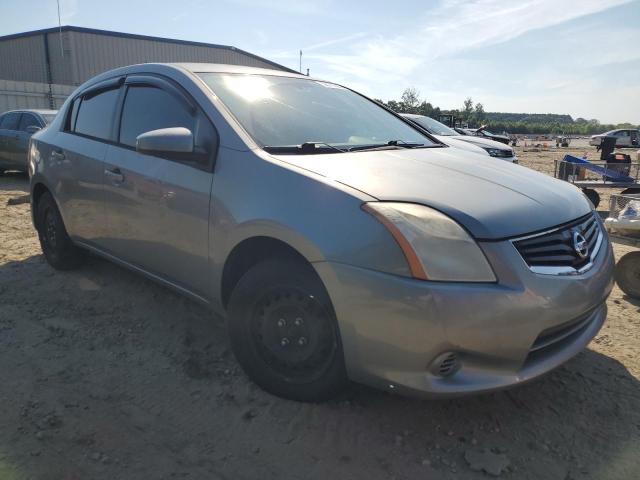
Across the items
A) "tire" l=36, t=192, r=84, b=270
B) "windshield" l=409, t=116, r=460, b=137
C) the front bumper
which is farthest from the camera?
"windshield" l=409, t=116, r=460, b=137

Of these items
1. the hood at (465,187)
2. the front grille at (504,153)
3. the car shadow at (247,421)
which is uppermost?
the hood at (465,187)

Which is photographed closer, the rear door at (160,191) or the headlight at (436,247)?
the headlight at (436,247)

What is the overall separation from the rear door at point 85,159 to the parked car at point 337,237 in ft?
0.19

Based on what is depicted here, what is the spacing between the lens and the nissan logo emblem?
2.27 meters

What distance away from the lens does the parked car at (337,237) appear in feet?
6.54

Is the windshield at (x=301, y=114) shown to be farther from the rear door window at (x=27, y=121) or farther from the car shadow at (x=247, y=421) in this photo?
the rear door window at (x=27, y=121)

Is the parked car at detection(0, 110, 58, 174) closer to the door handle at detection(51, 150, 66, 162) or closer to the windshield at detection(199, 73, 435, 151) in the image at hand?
the door handle at detection(51, 150, 66, 162)

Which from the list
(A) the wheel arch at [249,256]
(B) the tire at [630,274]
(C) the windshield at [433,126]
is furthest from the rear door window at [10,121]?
(B) the tire at [630,274]

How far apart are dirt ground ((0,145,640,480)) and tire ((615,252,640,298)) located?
769mm

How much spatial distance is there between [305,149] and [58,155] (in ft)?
8.30

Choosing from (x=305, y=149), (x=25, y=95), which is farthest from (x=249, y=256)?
(x=25, y=95)

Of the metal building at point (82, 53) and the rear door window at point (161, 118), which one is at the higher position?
the metal building at point (82, 53)

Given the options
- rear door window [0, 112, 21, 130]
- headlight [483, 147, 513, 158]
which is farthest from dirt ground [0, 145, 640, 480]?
rear door window [0, 112, 21, 130]

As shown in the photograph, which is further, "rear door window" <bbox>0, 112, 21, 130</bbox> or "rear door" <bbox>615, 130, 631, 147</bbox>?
"rear door" <bbox>615, 130, 631, 147</bbox>
